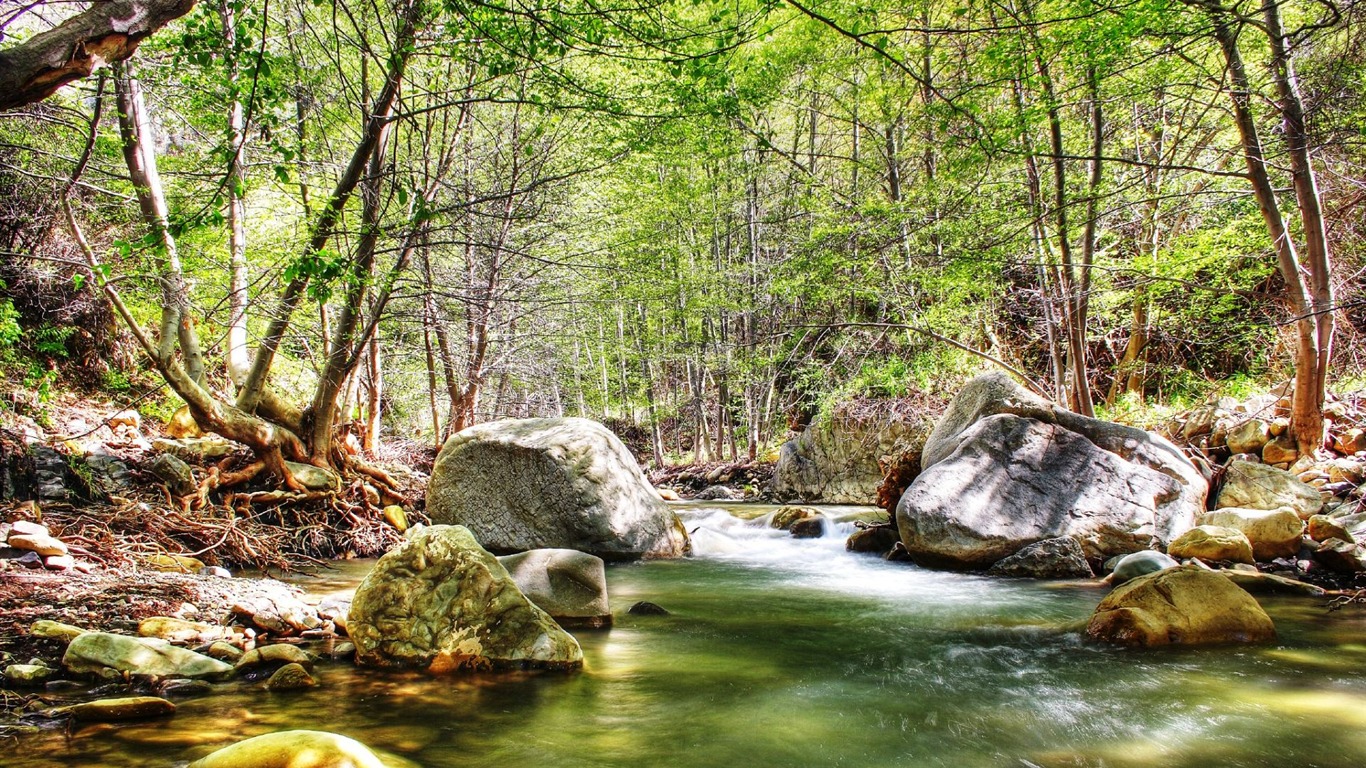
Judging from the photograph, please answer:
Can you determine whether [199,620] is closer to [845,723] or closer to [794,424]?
[845,723]

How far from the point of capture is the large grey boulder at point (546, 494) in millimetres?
7824

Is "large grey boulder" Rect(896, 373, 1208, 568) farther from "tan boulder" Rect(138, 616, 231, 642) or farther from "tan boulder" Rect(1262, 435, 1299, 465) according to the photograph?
"tan boulder" Rect(138, 616, 231, 642)

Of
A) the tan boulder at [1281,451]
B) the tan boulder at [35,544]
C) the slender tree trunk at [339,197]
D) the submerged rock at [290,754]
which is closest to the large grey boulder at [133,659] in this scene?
the submerged rock at [290,754]

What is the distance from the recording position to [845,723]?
10.7 ft

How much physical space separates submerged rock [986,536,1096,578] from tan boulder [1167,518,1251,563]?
0.81 meters

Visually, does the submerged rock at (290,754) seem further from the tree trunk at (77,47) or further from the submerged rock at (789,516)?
the submerged rock at (789,516)

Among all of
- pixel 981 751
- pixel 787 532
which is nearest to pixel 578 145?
pixel 787 532

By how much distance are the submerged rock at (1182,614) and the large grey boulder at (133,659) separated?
5.41 m

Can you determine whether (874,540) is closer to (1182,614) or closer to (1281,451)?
(1182,614)

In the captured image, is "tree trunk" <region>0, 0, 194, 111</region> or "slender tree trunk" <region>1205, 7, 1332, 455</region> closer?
"tree trunk" <region>0, 0, 194, 111</region>

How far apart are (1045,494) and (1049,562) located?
2.56ft

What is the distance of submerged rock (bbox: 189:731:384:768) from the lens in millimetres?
2205

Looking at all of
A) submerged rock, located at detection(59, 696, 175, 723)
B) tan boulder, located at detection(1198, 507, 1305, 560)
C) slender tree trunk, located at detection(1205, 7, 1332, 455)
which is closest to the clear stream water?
submerged rock, located at detection(59, 696, 175, 723)

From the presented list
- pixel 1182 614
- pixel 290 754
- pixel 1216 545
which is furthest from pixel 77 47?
pixel 1216 545
